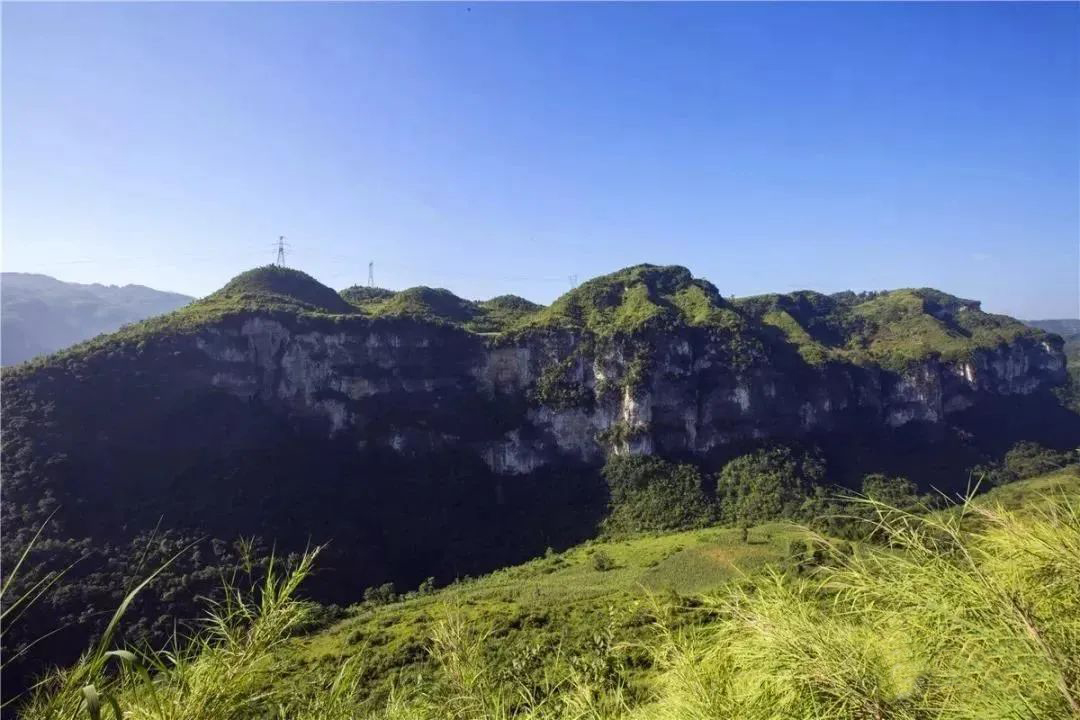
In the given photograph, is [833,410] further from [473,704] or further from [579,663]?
[473,704]

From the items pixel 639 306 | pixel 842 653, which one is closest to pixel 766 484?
pixel 639 306

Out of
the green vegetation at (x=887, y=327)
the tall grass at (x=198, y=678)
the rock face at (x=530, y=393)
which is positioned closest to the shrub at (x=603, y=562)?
the rock face at (x=530, y=393)

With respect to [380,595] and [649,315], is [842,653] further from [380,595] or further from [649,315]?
[649,315]

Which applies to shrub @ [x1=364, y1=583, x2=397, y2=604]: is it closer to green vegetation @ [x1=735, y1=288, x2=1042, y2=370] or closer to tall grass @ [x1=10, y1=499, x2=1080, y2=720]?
tall grass @ [x1=10, y1=499, x2=1080, y2=720]

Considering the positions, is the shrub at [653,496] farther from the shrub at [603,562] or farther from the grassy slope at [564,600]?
the shrub at [603,562]

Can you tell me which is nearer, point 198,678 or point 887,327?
point 198,678

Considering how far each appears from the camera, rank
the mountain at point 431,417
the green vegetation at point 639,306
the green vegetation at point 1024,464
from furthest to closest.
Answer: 1. the green vegetation at point 639,306
2. the green vegetation at point 1024,464
3. the mountain at point 431,417

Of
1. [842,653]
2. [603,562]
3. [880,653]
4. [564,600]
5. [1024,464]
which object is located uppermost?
[842,653]
